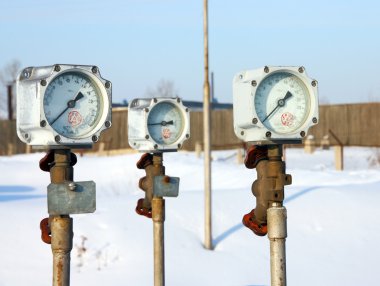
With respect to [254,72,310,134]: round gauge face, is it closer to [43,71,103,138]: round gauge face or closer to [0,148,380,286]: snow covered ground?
[43,71,103,138]: round gauge face

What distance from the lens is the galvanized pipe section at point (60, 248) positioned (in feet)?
19.8

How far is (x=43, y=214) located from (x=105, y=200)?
1.78m

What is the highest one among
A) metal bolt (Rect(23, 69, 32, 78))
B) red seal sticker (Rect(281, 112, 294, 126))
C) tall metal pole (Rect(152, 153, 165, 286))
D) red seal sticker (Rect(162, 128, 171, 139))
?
metal bolt (Rect(23, 69, 32, 78))

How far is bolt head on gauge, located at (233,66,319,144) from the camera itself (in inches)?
246

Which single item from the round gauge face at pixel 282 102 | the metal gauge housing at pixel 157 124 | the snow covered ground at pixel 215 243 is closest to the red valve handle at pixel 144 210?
the metal gauge housing at pixel 157 124

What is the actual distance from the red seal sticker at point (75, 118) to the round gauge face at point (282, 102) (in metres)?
1.19

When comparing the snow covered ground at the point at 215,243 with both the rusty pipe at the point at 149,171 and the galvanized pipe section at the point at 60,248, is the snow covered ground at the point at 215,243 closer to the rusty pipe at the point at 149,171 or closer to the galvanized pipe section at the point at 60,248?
the rusty pipe at the point at 149,171

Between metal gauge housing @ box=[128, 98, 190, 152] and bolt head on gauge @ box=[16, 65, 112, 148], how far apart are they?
254 centimetres

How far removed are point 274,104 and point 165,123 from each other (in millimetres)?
2659

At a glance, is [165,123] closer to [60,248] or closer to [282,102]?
[282,102]

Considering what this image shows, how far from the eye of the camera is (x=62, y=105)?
601cm

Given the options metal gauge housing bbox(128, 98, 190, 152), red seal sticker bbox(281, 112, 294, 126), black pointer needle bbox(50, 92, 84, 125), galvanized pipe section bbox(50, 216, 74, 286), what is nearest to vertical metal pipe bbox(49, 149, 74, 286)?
galvanized pipe section bbox(50, 216, 74, 286)

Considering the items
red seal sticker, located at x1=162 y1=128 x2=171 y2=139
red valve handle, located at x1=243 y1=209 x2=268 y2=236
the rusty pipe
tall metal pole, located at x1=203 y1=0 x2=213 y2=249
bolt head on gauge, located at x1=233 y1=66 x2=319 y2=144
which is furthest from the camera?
tall metal pole, located at x1=203 y1=0 x2=213 y2=249

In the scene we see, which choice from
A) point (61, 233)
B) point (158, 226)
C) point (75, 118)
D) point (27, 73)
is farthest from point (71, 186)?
point (158, 226)
